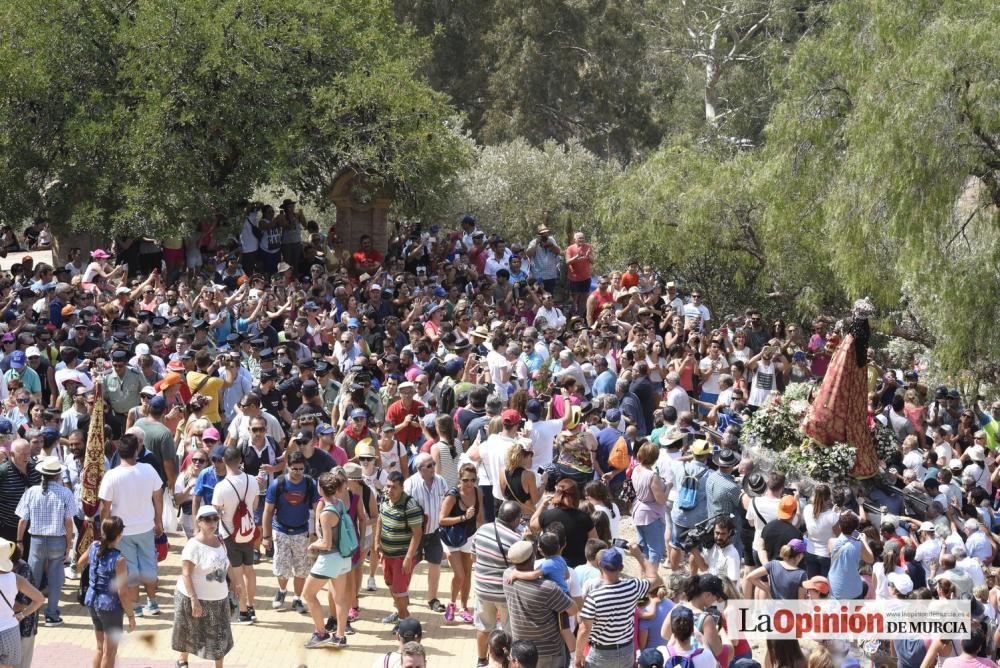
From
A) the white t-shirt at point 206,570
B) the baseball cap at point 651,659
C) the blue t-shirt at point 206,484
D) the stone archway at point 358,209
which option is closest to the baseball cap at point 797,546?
the baseball cap at point 651,659

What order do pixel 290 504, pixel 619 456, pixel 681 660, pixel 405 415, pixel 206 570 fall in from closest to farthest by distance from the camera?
pixel 681 660 < pixel 206 570 < pixel 290 504 < pixel 619 456 < pixel 405 415

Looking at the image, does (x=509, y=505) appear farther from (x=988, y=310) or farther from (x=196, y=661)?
(x=988, y=310)

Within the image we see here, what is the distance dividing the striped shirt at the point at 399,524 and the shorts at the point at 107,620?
2066 millimetres

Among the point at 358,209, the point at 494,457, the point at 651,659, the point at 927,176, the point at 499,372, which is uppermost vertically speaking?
the point at 358,209

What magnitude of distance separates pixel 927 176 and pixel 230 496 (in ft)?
39.7

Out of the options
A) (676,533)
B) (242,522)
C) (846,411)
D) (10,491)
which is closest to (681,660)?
(676,533)

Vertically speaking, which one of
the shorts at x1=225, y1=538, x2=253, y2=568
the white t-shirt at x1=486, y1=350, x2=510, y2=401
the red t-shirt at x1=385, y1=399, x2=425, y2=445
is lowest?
the shorts at x1=225, y1=538, x2=253, y2=568

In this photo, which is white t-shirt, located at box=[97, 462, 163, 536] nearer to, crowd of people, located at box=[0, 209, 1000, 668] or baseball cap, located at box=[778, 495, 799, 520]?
crowd of people, located at box=[0, 209, 1000, 668]

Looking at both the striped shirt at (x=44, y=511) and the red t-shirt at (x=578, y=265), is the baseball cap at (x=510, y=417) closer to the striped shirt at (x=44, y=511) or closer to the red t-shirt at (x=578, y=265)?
the striped shirt at (x=44, y=511)

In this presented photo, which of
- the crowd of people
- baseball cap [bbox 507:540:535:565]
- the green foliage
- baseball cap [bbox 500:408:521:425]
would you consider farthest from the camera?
the green foliage

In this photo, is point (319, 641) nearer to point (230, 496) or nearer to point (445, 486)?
point (230, 496)

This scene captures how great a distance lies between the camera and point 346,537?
1038cm

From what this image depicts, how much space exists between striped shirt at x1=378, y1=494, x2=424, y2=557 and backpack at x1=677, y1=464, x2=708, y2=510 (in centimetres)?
233

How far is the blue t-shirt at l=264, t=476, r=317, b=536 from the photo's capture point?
1070 cm
